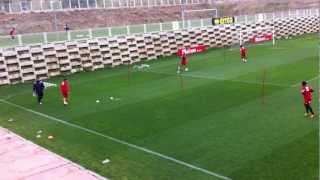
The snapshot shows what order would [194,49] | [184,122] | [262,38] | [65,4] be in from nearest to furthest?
[184,122] < [194,49] < [262,38] < [65,4]

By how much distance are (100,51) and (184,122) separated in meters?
20.6

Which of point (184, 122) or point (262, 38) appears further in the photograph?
point (262, 38)

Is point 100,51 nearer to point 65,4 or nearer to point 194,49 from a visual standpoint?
point 194,49

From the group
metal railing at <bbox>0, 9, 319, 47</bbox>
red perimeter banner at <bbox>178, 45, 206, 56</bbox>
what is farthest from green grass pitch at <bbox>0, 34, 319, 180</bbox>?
red perimeter banner at <bbox>178, 45, 206, 56</bbox>

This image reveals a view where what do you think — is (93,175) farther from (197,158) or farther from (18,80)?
(18,80)

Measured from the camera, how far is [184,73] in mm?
32562

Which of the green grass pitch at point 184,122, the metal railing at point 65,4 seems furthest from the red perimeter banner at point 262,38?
the metal railing at point 65,4

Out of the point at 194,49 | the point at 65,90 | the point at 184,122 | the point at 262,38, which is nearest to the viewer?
the point at 184,122

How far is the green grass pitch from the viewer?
47.2 feet

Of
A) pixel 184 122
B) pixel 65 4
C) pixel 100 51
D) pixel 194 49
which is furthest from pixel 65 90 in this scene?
pixel 65 4

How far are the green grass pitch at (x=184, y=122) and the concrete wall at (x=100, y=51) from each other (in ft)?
7.23

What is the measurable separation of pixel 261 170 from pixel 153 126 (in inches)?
257

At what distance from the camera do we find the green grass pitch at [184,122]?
14391 mm

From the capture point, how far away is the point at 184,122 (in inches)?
766
